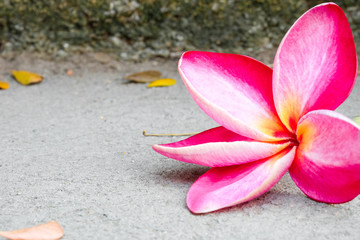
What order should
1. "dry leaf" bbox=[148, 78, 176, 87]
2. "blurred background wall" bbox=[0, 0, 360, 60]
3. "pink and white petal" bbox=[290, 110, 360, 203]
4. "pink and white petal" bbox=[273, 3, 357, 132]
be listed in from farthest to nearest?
"blurred background wall" bbox=[0, 0, 360, 60], "dry leaf" bbox=[148, 78, 176, 87], "pink and white petal" bbox=[273, 3, 357, 132], "pink and white petal" bbox=[290, 110, 360, 203]

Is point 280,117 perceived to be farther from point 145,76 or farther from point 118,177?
point 145,76

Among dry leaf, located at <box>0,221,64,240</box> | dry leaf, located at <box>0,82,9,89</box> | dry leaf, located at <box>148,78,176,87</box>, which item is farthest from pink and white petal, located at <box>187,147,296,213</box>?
dry leaf, located at <box>0,82,9,89</box>

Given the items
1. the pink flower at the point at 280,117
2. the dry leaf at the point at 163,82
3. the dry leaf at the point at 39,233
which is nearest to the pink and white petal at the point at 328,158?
the pink flower at the point at 280,117

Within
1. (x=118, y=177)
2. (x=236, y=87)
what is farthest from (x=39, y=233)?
(x=236, y=87)

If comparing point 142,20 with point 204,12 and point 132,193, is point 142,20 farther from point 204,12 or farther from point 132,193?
point 132,193

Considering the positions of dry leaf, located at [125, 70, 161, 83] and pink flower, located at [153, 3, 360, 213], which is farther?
dry leaf, located at [125, 70, 161, 83]

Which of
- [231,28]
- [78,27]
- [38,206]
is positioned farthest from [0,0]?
[38,206]

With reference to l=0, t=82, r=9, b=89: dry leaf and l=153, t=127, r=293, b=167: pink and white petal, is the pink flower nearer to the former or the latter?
l=153, t=127, r=293, b=167: pink and white petal
